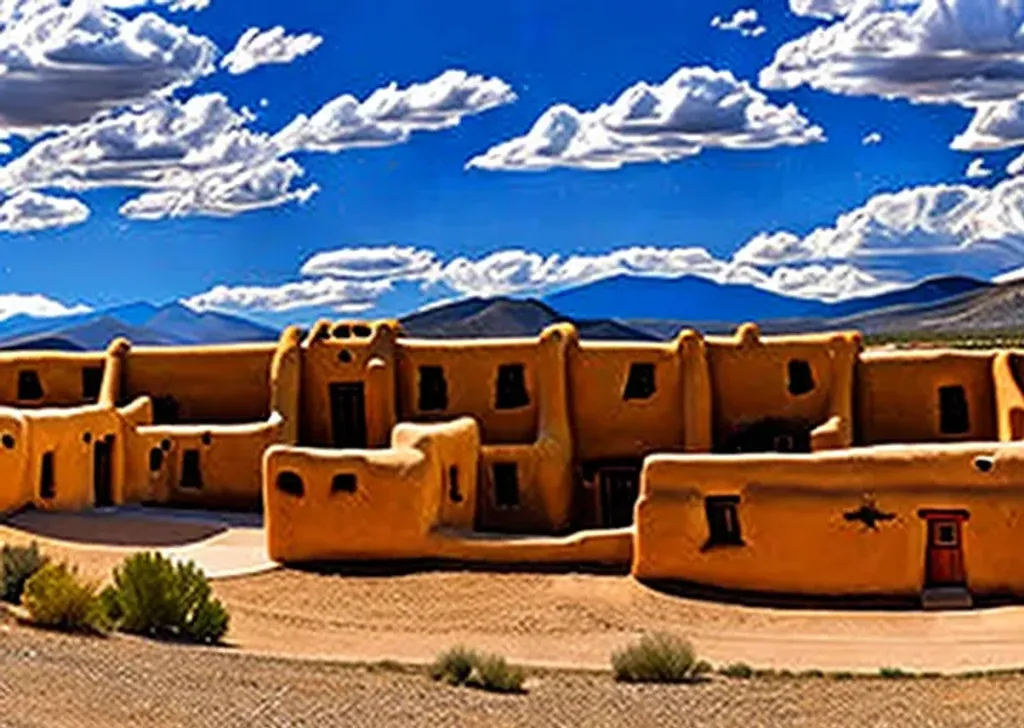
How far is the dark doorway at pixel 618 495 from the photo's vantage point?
112 ft

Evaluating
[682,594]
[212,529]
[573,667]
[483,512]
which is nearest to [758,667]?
[573,667]

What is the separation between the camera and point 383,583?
90.9ft

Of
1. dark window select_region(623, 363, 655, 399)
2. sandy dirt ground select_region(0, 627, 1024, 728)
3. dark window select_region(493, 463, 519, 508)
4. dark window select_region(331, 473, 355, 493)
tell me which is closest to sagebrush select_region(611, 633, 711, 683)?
sandy dirt ground select_region(0, 627, 1024, 728)

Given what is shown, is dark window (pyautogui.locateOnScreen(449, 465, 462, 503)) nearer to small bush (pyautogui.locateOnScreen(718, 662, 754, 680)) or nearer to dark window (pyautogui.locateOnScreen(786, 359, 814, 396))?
dark window (pyautogui.locateOnScreen(786, 359, 814, 396))

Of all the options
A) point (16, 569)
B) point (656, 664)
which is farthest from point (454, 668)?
point (16, 569)

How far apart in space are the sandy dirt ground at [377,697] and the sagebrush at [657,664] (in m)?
0.26

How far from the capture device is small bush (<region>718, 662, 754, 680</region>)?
20.6m

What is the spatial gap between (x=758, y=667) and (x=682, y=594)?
4922 millimetres

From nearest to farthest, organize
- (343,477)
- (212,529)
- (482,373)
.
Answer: (343,477)
(212,529)
(482,373)

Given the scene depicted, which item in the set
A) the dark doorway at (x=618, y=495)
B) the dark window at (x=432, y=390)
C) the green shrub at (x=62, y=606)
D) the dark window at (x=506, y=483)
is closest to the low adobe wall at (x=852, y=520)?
the dark window at (x=506, y=483)

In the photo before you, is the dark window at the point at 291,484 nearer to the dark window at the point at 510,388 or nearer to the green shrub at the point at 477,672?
the dark window at the point at 510,388

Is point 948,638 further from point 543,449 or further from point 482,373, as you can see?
point 482,373

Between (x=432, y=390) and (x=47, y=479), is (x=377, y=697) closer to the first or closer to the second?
(x=47, y=479)

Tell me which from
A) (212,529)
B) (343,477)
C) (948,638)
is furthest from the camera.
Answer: (212,529)
